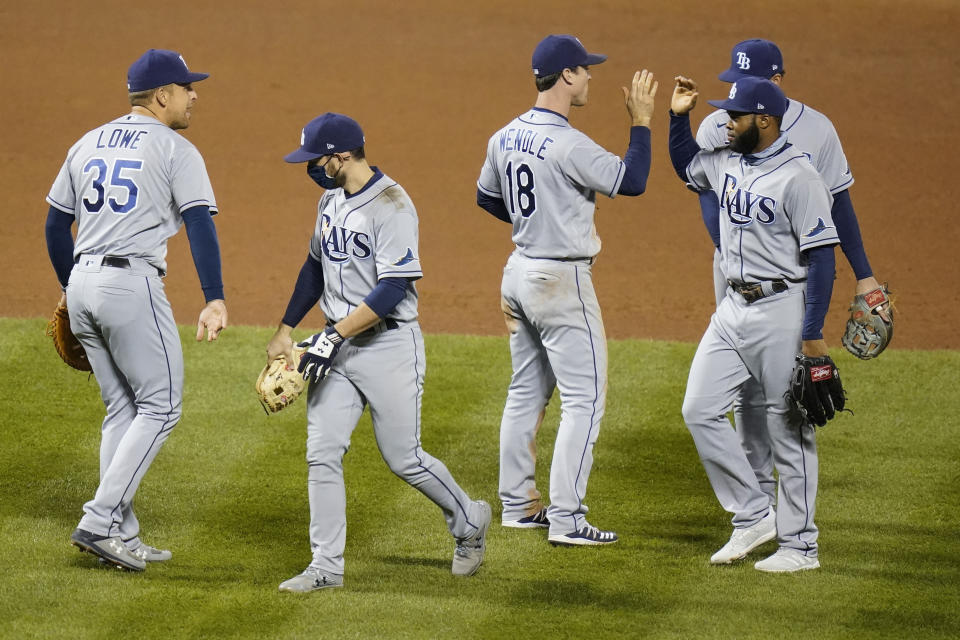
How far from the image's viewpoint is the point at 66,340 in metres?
4.79

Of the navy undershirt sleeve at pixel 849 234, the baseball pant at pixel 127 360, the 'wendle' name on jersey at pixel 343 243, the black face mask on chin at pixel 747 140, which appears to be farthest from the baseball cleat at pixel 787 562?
the baseball pant at pixel 127 360

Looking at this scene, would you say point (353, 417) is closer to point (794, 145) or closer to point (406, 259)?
point (406, 259)

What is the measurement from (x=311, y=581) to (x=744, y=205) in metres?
1.96

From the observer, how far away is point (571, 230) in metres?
4.86

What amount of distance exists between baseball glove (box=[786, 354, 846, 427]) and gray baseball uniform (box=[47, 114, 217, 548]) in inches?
82.7

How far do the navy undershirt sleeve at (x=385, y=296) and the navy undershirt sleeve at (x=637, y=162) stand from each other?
3.36 feet

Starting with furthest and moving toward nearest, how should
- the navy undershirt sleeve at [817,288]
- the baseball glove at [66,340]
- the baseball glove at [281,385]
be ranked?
the baseball glove at [66,340] → the navy undershirt sleeve at [817,288] → the baseball glove at [281,385]

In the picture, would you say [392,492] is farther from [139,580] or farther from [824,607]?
[824,607]

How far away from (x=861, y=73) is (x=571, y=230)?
9.38 metres

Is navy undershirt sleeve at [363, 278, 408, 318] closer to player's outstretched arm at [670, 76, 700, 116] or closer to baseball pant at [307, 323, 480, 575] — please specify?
baseball pant at [307, 323, 480, 575]

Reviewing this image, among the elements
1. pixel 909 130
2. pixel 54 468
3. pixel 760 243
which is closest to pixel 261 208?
pixel 54 468

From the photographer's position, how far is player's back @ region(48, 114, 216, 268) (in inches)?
173

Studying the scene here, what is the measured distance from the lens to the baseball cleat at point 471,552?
4.46 meters

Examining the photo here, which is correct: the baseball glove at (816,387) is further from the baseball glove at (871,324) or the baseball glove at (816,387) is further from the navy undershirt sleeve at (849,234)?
the navy undershirt sleeve at (849,234)
